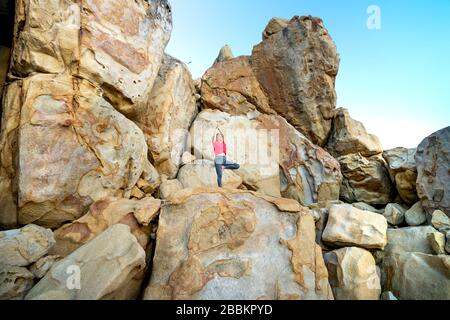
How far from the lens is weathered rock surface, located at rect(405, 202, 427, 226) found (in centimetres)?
674

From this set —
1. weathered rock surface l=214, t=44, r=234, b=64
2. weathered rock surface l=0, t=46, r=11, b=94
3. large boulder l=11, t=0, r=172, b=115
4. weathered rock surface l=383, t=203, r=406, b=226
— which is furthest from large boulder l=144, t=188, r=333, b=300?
weathered rock surface l=214, t=44, r=234, b=64

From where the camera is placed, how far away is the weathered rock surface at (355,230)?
511 cm

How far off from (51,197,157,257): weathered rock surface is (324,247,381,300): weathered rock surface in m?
3.67

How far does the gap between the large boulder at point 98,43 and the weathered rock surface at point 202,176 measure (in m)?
2.38

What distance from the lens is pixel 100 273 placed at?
3.35 metres

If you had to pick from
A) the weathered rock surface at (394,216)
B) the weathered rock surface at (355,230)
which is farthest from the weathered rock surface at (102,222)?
the weathered rock surface at (394,216)

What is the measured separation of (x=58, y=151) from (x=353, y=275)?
6.15 metres

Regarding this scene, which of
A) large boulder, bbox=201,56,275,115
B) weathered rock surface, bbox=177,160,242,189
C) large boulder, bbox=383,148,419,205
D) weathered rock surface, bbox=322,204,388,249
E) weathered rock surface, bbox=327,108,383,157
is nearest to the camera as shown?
weathered rock surface, bbox=322,204,388,249

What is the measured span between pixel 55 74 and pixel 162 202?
366 cm

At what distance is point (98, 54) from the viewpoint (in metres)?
5.74

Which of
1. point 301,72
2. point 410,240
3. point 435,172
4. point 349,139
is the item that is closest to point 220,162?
point 410,240

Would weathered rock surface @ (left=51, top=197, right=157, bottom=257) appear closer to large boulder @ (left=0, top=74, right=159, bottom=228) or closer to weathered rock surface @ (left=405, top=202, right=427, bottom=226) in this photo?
large boulder @ (left=0, top=74, right=159, bottom=228)

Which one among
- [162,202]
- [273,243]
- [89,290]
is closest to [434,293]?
[273,243]

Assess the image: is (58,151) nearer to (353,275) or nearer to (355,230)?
(353,275)
